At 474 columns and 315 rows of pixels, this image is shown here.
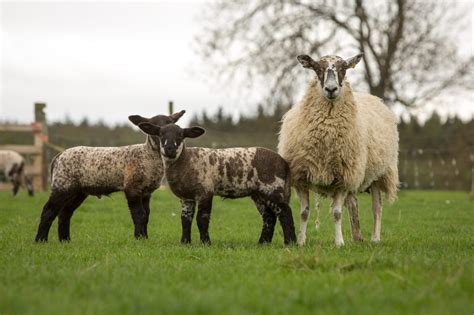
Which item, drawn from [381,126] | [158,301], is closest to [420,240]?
Result: [381,126]

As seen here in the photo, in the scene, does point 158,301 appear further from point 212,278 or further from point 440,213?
point 440,213

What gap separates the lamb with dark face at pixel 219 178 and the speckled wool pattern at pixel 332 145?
0.36m

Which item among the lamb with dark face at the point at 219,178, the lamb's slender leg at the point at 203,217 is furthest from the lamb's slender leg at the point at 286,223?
the lamb's slender leg at the point at 203,217

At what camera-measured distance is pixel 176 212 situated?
13000mm

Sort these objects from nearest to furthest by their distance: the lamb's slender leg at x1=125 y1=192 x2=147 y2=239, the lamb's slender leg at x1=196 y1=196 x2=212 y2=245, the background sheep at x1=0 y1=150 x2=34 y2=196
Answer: the lamb's slender leg at x1=196 y1=196 x2=212 y2=245
the lamb's slender leg at x1=125 y1=192 x2=147 y2=239
the background sheep at x1=0 y1=150 x2=34 y2=196

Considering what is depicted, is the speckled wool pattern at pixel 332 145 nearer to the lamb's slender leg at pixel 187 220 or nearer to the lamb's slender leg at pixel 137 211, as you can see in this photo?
the lamb's slender leg at pixel 187 220

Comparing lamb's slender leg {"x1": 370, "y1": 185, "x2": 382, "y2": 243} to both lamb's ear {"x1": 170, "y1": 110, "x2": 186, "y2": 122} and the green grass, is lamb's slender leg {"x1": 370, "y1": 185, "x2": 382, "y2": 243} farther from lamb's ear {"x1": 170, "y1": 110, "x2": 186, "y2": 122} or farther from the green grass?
lamb's ear {"x1": 170, "y1": 110, "x2": 186, "y2": 122}

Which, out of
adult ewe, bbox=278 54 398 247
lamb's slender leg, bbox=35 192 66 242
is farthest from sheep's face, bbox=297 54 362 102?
lamb's slender leg, bbox=35 192 66 242

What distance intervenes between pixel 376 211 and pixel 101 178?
405 centimetres

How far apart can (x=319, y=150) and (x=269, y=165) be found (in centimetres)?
69

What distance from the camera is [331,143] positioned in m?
8.01

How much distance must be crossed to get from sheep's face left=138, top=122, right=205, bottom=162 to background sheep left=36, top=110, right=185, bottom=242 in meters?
0.39

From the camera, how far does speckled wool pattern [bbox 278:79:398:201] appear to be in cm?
795

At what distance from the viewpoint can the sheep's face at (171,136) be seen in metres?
7.69
